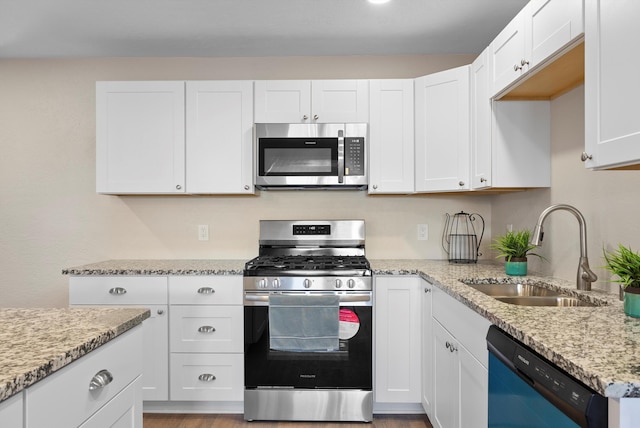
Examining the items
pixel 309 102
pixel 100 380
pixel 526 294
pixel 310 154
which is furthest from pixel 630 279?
pixel 309 102

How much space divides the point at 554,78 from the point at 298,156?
1499mm

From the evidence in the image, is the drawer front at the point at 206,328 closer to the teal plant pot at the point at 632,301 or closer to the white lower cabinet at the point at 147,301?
the white lower cabinet at the point at 147,301

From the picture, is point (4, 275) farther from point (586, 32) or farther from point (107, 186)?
point (586, 32)

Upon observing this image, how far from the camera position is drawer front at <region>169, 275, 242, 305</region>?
258 centimetres

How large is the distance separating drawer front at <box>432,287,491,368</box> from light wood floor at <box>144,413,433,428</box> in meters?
0.78

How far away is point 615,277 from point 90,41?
329 centimetres

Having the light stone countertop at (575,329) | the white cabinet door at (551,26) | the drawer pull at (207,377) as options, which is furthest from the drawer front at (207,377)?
the white cabinet door at (551,26)

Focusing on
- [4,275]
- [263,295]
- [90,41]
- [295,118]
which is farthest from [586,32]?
[4,275]

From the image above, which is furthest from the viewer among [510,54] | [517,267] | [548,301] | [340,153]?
[340,153]

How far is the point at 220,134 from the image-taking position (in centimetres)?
284

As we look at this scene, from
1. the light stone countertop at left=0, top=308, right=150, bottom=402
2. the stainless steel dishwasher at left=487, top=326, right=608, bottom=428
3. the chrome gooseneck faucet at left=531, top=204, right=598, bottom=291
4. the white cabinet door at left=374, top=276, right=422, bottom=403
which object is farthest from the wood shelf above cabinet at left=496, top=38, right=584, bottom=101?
the light stone countertop at left=0, top=308, right=150, bottom=402

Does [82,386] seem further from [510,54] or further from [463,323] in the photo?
[510,54]

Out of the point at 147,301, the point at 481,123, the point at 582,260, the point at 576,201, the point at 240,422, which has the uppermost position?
the point at 481,123

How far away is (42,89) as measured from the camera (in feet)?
10.5
